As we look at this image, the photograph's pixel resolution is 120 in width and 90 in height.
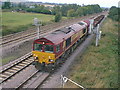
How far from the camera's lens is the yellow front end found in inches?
616

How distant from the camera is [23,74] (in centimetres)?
1594

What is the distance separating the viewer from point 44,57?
52.3 feet

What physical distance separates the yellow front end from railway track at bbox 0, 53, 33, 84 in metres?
2.05

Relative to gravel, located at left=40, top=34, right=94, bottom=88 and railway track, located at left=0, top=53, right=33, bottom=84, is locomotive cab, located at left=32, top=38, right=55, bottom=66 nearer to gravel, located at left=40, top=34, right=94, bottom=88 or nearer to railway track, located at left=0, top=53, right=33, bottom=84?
gravel, located at left=40, top=34, right=94, bottom=88

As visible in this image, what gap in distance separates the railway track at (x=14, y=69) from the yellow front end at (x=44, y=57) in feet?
6.73

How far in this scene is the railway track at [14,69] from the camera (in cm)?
1518

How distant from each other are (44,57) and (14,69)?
3439 mm

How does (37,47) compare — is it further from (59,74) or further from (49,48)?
(59,74)

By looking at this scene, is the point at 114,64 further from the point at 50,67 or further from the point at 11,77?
the point at 11,77

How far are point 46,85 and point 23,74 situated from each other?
9.73 feet

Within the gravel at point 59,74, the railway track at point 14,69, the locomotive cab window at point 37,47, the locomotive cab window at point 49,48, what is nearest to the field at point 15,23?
the railway track at point 14,69

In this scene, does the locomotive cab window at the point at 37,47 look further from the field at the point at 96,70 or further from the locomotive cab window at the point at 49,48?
the field at the point at 96,70

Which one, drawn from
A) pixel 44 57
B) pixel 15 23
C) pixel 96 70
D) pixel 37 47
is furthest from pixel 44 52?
pixel 15 23

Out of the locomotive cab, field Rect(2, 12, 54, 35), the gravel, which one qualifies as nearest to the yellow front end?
the locomotive cab
